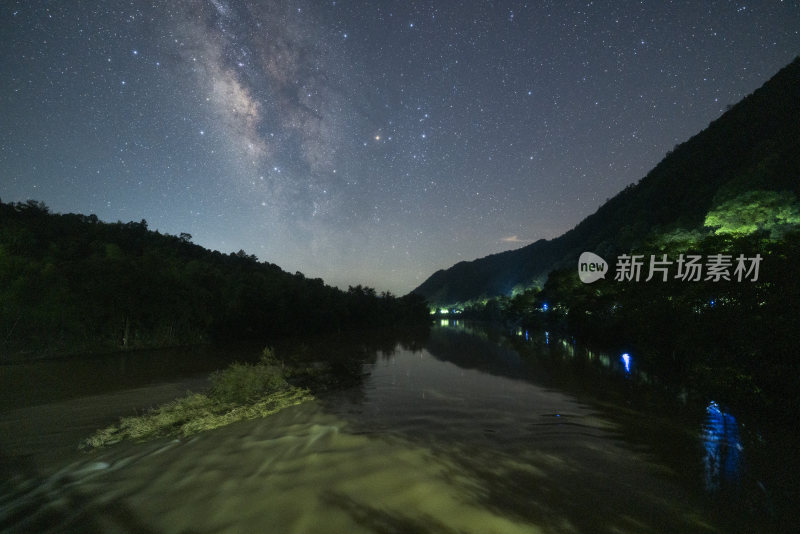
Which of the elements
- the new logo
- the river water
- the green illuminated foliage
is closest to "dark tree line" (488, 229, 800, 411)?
the river water

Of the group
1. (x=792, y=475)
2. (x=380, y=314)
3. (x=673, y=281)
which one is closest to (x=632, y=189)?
(x=380, y=314)

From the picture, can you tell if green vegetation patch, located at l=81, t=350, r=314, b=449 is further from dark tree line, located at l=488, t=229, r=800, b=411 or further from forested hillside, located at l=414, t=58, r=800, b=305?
forested hillside, located at l=414, t=58, r=800, b=305

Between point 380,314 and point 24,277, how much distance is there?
56172 millimetres

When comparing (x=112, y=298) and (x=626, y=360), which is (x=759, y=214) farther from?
(x=112, y=298)

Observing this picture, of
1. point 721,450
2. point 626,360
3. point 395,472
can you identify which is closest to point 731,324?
point 721,450

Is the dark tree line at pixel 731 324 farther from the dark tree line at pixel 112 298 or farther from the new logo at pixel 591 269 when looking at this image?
the dark tree line at pixel 112 298

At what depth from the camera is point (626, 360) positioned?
829 inches

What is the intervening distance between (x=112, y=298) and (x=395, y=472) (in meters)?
28.8

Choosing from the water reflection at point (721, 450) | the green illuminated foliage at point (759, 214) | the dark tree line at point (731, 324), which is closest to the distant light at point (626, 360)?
the dark tree line at point (731, 324)

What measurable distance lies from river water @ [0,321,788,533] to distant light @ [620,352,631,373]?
7323 mm

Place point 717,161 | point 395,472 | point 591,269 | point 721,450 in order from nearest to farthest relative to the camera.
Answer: point 395,472
point 721,450
point 591,269
point 717,161

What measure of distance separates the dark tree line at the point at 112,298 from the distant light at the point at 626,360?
1363 inches

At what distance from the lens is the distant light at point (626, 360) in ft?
59.3

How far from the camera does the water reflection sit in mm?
6117
